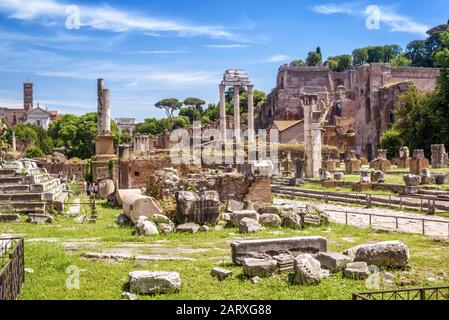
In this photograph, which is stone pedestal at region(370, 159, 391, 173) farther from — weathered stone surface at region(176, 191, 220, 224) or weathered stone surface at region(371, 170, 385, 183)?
weathered stone surface at region(176, 191, 220, 224)

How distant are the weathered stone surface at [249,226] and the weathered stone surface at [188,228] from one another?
1.22 m

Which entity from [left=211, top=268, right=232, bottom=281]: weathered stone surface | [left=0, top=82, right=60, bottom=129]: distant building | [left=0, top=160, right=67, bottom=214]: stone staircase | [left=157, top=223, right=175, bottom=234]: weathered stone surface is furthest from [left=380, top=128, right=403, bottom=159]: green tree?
[left=0, top=82, right=60, bottom=129]: distant building

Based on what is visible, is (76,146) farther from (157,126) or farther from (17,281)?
(17,281)

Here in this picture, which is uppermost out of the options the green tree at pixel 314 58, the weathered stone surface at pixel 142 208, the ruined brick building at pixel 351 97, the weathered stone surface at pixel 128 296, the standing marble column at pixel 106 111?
the green tree at pixel 314 58

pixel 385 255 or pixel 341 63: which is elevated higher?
pixel 341 63

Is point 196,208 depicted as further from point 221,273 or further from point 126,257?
point 221,273

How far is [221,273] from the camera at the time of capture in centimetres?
890

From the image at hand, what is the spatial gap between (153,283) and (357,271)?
3367mm

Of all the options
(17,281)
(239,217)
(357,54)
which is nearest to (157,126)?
(357,54)

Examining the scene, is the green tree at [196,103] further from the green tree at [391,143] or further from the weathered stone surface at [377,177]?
the weathered stone surface at [377,177]

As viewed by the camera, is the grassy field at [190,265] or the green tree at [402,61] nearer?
the grassy field at [190,265]

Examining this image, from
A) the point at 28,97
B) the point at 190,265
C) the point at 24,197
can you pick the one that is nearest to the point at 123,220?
the point at 24,197

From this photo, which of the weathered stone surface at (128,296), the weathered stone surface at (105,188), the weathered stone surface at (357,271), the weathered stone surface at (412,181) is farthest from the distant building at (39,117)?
the weathered stone surface at (128,296)

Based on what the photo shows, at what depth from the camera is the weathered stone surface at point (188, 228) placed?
14539 mm
